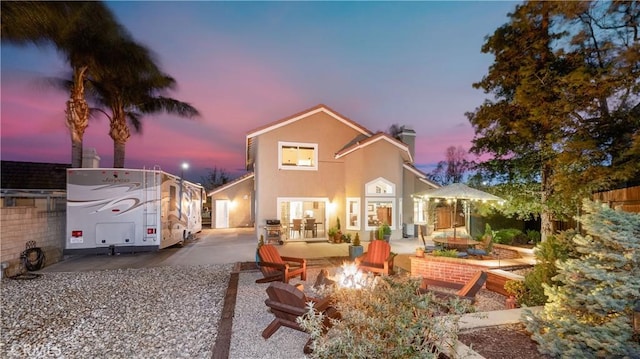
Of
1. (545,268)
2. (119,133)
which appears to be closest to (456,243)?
(545,268)

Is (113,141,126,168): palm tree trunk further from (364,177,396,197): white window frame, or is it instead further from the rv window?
(364,177,396,197): white window frame

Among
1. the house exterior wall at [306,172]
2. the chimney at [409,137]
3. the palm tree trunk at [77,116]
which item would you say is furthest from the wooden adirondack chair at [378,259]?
the palm tree trunk at [77,116]

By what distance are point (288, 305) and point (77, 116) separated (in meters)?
15.7

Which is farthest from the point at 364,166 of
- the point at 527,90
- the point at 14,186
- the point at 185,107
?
the point at 14,186

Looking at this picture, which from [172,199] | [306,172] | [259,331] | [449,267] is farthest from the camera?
[306,172]

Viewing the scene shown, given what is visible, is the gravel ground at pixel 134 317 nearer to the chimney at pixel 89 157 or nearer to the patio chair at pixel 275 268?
the patio chair at pixel 275 268

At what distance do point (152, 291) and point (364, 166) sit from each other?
10444 millimetres

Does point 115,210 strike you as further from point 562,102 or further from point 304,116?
point 562,102

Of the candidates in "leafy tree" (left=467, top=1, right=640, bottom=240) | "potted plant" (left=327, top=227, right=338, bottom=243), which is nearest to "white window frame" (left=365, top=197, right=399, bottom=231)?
"potted plant" (left=327, top=227, right=338, bottom=243)

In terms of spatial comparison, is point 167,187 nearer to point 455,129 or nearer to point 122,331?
point 122,331

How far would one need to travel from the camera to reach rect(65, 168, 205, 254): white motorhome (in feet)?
32.7

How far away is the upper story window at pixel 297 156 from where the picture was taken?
14.8 metres

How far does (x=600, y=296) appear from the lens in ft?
→ 10.2

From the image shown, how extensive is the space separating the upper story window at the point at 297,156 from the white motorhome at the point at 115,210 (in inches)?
221
